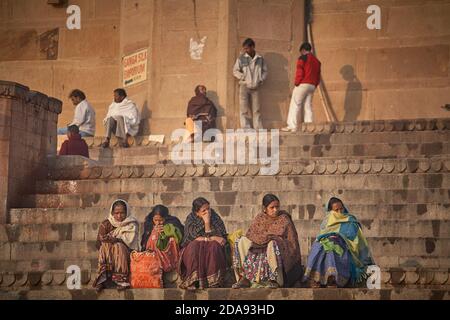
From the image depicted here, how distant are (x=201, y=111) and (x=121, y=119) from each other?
3.87 ft

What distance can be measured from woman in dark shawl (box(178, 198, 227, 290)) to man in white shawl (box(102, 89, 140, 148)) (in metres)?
5.42

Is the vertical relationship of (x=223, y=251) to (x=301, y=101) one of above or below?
below

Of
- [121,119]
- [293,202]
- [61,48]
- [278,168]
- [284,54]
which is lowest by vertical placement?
[293,202]

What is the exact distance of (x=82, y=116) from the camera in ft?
75.2

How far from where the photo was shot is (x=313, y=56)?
22.2m

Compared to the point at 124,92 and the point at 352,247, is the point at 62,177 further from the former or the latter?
the point at 352,247

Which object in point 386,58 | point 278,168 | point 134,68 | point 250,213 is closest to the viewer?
point 250,213

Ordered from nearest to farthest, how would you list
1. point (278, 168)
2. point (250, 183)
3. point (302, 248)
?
point (302, 248) < point (250, 183) < point (278, 168)

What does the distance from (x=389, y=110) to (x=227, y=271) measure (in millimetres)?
8093

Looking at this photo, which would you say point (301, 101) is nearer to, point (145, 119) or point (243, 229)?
point (145, 119)

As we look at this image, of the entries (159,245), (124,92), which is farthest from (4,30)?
(159,245)

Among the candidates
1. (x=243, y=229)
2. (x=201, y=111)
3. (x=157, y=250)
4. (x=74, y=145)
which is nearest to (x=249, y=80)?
(x=201, y=111)

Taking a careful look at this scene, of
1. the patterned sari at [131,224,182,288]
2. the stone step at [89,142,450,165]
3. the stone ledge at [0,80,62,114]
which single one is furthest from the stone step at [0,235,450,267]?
the stone step at [89,142,450,165]

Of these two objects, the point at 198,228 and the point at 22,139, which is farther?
the point at 22,139
